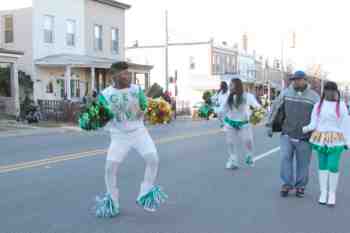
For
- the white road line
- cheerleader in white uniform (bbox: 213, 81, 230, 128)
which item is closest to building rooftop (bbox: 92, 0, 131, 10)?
the white road line

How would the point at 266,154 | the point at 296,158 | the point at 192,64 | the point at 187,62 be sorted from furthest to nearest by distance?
1. the point at 187,62
2. the point at 192,64
3. the point at 266,154
4. the point at 296,158

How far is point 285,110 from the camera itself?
780cm

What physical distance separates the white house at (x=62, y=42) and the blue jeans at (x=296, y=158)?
74.1 ft

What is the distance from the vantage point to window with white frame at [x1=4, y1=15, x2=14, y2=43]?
30109mm

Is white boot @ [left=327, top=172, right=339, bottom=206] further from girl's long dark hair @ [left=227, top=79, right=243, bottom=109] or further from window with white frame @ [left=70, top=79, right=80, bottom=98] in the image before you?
window with white frame @ [left=70, top=79, right=80, bottom=98]

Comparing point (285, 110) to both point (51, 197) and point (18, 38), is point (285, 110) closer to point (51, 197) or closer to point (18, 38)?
point (51, 197)

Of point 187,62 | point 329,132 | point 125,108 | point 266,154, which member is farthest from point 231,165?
point 187,62

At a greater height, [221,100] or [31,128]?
[221,100]

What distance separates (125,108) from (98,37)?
2856 cm

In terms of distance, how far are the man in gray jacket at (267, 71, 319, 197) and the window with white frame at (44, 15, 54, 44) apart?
24.4 m

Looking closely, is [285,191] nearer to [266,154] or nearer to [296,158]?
[296,158]

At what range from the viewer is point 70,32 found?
31641 millimetres

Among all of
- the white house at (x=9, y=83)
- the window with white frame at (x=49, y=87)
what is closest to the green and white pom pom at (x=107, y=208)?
the white house at (x=9, y=83)

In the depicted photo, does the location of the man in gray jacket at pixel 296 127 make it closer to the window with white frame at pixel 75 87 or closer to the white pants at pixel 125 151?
the white pants at pixel 125 151
